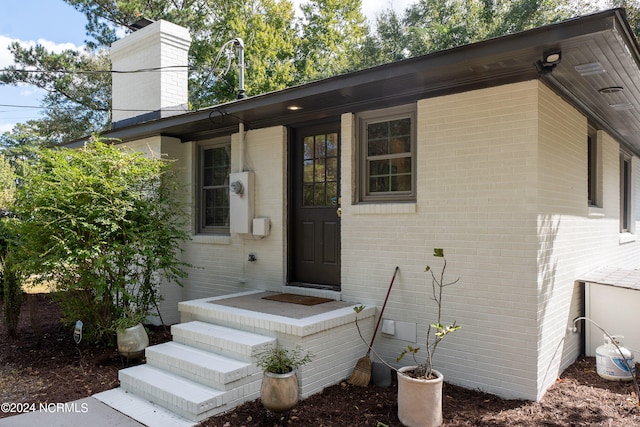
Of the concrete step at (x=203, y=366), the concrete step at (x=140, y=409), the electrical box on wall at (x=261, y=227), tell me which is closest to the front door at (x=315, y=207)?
the electrical box on wall at (x=261, y=227)

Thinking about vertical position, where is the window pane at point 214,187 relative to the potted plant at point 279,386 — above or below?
above

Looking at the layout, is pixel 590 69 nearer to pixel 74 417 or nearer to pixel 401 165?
pixel 401 165

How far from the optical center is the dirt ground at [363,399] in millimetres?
3431

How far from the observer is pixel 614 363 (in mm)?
4176

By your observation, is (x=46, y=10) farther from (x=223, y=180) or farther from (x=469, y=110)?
(x=469, y=110)

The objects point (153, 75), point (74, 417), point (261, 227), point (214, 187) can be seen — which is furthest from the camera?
point (153, 75)

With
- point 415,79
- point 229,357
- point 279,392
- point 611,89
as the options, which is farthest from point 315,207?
point 611,89

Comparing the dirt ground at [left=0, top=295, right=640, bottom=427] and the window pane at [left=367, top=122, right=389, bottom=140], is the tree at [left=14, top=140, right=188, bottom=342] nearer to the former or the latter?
the dirt ground at [left=0, top=295, right=640, bottom=427]

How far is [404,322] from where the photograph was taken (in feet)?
14.8

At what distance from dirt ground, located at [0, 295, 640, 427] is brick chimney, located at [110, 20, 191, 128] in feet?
14.5

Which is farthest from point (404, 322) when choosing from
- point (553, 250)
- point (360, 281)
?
point (553, 250)

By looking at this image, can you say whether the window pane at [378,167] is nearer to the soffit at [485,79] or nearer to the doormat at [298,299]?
the soffit at [485,79]

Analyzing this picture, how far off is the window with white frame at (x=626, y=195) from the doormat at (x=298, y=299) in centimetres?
598

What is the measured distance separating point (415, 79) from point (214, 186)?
145 inches
